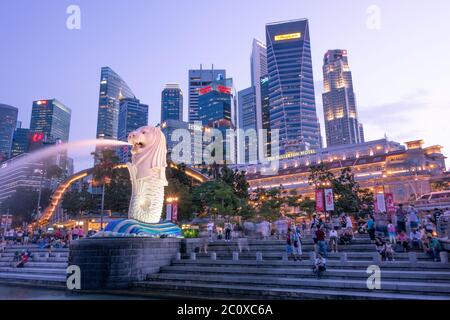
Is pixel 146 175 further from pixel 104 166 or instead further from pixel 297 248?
pixel 104 166

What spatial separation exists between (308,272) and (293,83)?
18588 cm

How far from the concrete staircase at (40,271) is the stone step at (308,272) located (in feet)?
19.3

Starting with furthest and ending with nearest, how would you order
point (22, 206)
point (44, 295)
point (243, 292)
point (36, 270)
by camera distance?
point (22, 206) → point (36, 270) → point (44, 295) → point (243, 292)

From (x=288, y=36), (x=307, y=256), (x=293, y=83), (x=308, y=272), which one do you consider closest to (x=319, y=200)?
(x=307, y=256)

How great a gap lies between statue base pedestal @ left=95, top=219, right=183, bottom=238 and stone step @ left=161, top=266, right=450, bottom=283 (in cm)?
213

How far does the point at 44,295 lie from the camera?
Result: 1427 cm

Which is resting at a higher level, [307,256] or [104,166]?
[104,166]

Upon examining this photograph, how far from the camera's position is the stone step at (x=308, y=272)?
12.1 meters

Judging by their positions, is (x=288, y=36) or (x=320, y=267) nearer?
(x=320, y=267)

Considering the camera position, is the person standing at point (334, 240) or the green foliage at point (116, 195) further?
the green foliage at point (116, 195)

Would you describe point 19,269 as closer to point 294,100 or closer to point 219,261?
point 219,261

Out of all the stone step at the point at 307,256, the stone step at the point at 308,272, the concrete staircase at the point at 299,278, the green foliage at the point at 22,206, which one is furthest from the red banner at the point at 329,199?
the green foliage at the point at 22,206

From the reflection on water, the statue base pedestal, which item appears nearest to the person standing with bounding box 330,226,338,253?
the statue base pedestal

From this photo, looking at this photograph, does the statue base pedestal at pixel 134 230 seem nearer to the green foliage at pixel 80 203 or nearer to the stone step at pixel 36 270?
the stone step at pixel 36 270
